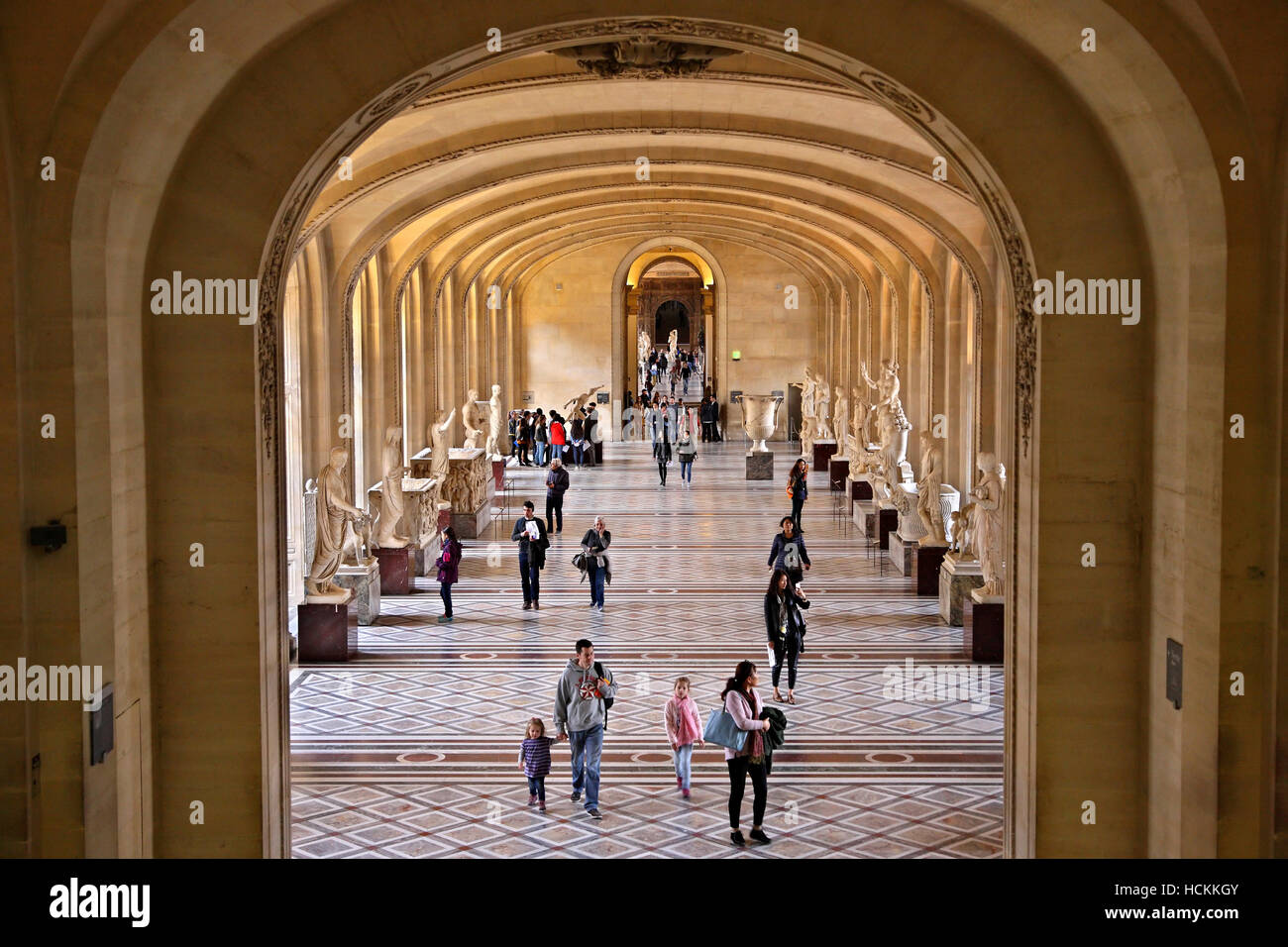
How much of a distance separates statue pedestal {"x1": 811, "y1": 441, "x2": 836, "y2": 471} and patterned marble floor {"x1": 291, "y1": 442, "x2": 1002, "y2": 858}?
11.1m

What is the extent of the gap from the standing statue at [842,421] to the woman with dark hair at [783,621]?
15.3m

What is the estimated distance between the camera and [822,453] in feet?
105

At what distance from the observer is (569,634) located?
51.9 feet

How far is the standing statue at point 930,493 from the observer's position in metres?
17.0

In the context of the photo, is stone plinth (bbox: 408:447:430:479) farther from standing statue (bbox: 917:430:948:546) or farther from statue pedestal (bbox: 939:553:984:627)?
statue pedestal (bbox: 939:553:984:627)

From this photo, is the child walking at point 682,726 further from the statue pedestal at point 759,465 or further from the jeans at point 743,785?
the statue pedestal at point 759,465

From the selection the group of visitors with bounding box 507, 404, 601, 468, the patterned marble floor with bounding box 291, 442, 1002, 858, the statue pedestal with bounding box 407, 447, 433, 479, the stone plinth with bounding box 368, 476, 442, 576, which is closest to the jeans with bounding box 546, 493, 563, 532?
the patterned marble floor with bounding box 291, 442, 1002, 858

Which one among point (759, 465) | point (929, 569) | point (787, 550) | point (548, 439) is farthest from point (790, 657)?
point (548, 439)

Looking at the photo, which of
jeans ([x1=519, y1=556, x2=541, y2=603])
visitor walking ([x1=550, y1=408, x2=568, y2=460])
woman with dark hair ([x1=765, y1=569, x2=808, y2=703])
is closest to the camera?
woman with dark hair ([x1=765, y1=569, x2=808, y2=703])

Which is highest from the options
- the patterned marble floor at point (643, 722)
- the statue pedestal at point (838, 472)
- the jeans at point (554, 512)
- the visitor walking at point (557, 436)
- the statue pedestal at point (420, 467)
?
the visitor walking at point (557, 436)

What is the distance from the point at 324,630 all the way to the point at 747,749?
21.6 ft

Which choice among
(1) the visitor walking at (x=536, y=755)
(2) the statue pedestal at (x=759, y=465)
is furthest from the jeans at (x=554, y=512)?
(1) the visitor walking at (x=536, y=755)

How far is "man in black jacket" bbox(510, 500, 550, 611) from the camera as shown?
16641mm

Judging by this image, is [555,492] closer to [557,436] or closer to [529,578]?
[529,578]
